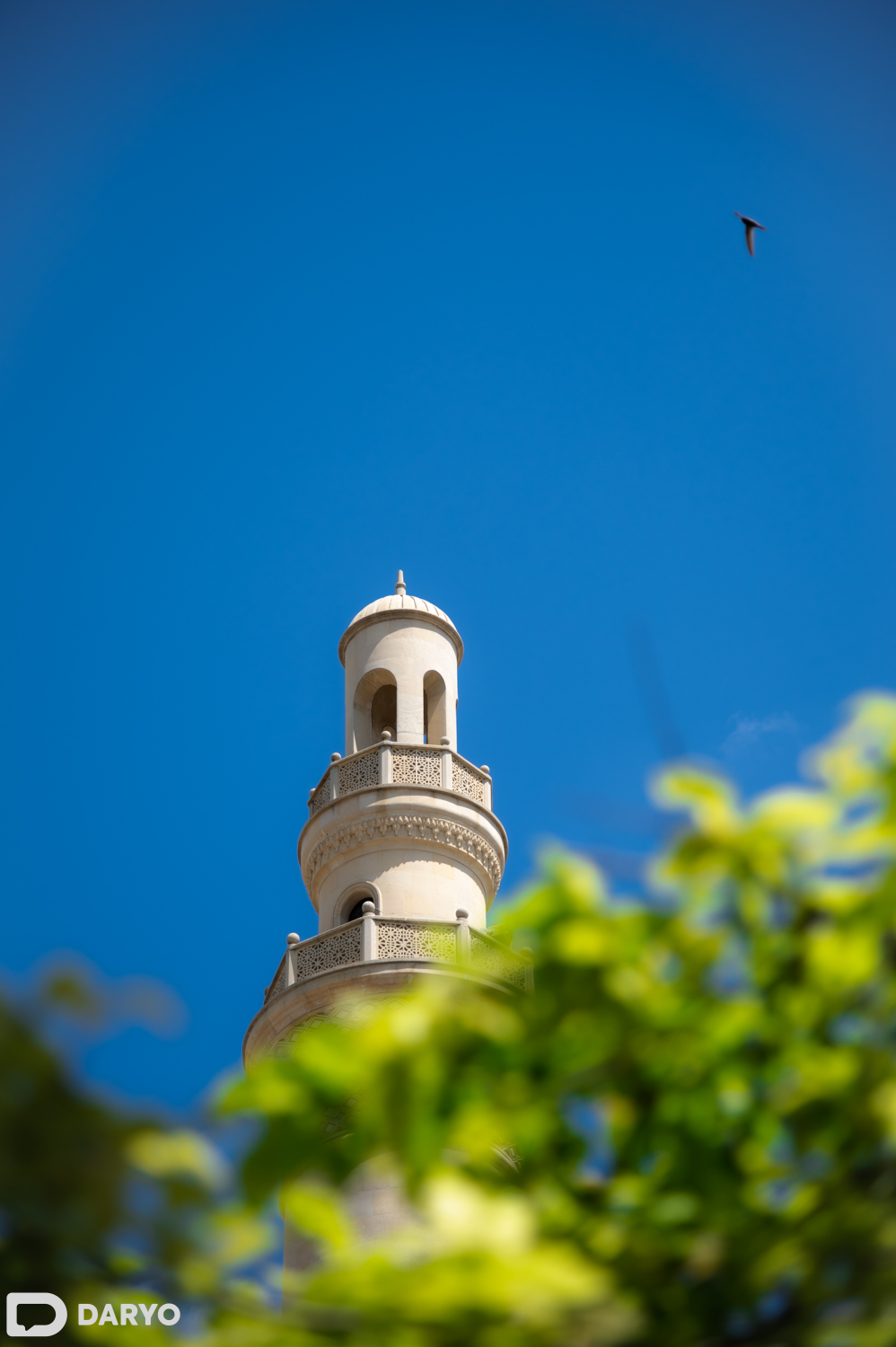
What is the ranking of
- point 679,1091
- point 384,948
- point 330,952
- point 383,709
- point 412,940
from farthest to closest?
point 383,709 → point 330,952 → point 412,940 → point 384,948 → point 679,1091

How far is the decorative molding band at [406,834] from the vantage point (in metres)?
21.4

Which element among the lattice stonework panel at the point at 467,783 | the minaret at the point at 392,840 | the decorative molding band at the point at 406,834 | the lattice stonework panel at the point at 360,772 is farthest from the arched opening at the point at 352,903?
the lattice stonework panel at the point at 467,783

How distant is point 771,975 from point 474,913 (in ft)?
61.9

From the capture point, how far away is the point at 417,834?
2144cm

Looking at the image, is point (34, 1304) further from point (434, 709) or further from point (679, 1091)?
point (434, 709)

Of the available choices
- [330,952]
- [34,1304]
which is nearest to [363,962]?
[330,952]

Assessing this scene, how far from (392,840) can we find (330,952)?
7.21 ft

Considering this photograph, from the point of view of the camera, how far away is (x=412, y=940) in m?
19.8

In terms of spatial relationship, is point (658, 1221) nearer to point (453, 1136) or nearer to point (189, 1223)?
point (453, 1136)

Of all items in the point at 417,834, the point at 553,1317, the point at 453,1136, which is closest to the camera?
the point at 553,1317

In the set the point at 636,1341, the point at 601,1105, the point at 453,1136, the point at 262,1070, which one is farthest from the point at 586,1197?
the point at 262,1070

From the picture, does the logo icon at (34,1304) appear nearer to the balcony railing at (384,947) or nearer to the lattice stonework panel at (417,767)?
the balcony railing at (384,947)

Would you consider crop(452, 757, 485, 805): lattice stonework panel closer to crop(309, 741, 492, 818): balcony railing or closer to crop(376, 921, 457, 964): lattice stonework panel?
crop(309, 741, 492, 818): balcony railing

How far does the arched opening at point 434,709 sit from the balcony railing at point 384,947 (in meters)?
4.24
